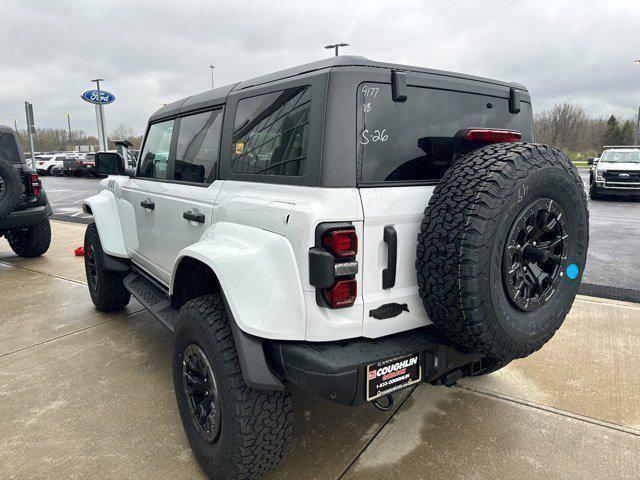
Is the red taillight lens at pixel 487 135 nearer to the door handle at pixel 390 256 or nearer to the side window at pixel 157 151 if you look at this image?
the door handle at pixel 390 256

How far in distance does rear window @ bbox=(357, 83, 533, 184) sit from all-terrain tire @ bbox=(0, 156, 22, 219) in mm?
5231

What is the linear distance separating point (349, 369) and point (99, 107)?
2451cm

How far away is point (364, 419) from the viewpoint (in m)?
2.76

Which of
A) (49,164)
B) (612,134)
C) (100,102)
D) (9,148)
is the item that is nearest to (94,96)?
(100,102)

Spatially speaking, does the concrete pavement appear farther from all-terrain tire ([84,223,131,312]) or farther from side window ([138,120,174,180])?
side window ([138,120,174,180])

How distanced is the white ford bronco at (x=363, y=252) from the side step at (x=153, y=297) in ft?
1.90

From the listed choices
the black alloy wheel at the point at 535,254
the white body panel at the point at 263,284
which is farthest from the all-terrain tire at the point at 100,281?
the black alloy wheel at the point at 535,254

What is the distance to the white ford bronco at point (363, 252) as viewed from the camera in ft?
6.02

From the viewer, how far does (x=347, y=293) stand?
6.13ft

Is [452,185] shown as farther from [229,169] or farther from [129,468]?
[129,468]

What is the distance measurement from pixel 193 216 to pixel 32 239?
5.61 m

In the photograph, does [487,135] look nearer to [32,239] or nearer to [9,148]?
[9,148]

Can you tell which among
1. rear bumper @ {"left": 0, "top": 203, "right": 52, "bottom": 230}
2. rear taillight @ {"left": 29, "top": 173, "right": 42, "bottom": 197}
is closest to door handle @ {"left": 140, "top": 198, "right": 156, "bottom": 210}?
rear bumper @ {"left": 0, "top": 203, "right": 52, "bottom": 230}

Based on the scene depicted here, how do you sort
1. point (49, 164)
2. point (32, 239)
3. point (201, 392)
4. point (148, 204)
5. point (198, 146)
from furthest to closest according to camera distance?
point (49, 164) → point (32, 239) → point (148, 204) → point (198, 146) → point (201, 392)
